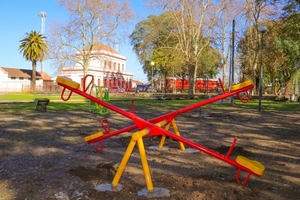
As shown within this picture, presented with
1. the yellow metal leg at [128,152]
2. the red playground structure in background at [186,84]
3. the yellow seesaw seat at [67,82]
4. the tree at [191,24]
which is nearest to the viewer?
the yellow metal leg at [128,152]

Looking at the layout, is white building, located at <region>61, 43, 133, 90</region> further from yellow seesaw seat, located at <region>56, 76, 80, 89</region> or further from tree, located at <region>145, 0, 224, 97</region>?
yellow seesaw seat, located at <region>56, 76, 80, 89</region>

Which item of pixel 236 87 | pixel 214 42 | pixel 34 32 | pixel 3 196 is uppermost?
pixel 34 32

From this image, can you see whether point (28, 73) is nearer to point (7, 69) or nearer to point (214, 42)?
point (7, 69)

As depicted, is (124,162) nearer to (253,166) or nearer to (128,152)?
(128,152)

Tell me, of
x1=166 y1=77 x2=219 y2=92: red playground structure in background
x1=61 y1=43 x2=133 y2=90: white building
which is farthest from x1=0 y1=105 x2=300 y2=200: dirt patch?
x1=166 y1=77 x2=219 y2=92: red playground structure in background

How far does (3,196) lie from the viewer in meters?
3.79

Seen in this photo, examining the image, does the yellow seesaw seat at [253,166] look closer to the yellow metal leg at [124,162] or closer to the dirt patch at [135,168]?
the dirt patch at [135,168]

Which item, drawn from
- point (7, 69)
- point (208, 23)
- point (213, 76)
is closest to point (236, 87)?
point (208, 23)

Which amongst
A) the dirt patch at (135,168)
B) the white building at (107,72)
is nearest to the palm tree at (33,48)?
the white building at (107,72)

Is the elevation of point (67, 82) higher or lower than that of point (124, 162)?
higher

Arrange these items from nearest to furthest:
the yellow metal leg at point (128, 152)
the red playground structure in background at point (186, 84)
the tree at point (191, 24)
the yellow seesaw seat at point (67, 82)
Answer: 1. the yellow metal leg at point (128, 152)
2. the yellow seesaw seat at point (67, 82)
3. the tree at point (191, 24)
4. the red playground structure in background at point (186, 84)

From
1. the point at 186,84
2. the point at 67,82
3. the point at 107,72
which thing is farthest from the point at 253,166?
the point at 107,72

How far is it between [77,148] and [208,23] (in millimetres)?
27772

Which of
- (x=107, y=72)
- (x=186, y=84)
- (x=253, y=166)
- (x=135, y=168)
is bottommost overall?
(x=135, y=168)
